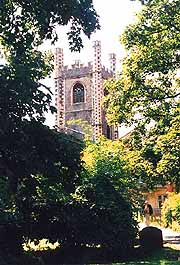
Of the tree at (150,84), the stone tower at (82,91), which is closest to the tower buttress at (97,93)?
the stone tower at (82,91)

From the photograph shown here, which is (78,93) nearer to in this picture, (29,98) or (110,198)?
(110,198)

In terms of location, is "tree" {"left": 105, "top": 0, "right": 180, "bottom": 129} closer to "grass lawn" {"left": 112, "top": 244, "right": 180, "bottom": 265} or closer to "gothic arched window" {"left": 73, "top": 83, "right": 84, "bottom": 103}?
"grass lawn" {"left": 112, "top": 244, "right": 180, "bottom": 265}

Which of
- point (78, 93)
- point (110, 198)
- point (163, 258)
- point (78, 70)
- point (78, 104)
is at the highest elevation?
point (78, 70)

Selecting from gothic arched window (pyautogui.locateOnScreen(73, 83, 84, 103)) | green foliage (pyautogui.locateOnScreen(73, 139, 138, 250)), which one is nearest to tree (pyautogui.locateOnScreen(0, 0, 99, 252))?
green foliage (pyautogui.locateOnScreen(73, 139, 138, 250))

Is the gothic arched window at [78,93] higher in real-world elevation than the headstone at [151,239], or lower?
higher

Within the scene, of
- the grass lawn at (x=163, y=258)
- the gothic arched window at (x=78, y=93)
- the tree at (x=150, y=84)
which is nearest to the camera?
the grass lawn at (x=163, y=258)

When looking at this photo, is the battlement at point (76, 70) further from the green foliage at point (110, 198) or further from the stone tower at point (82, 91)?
the green foliage at point (110, 198)

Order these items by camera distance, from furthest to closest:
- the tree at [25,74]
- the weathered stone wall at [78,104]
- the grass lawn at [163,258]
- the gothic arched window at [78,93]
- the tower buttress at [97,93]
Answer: the gothic arched window at [78,93], the weathered stone wall at [78,104], the tower buttress at [97,93], the grass lawn at [163,258], the tree at [25,74]

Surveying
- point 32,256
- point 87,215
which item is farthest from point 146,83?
point 32,256

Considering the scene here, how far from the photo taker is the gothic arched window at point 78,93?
69.0 m

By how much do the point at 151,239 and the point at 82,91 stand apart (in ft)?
161

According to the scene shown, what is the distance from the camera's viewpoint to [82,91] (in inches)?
2729

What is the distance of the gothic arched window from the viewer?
69000 mm

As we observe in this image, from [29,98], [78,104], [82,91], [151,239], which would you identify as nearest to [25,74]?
[29,98]
